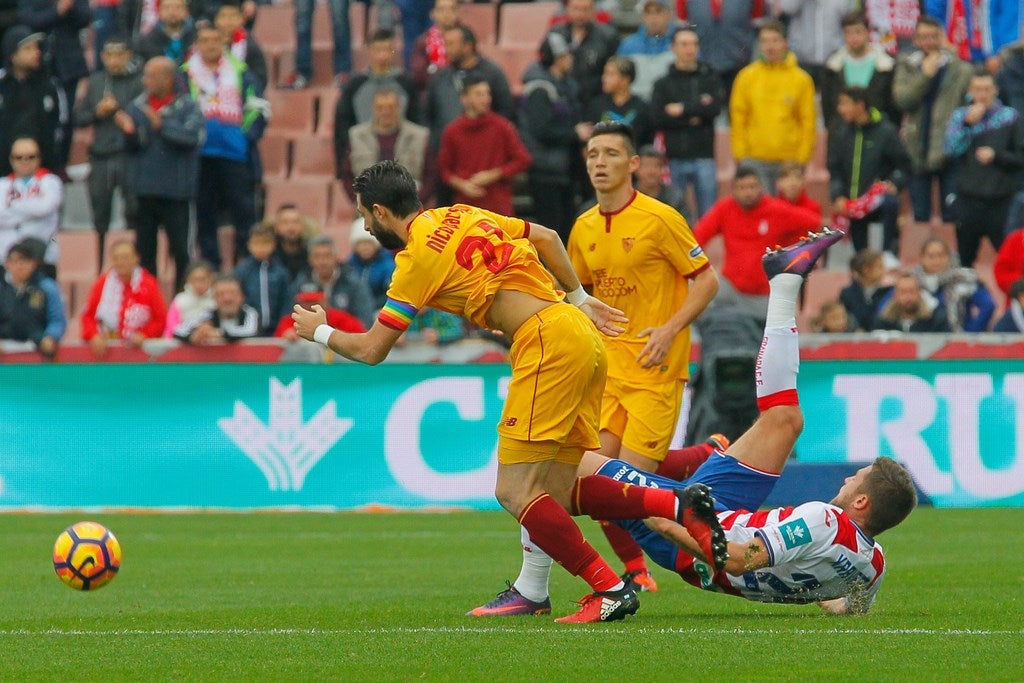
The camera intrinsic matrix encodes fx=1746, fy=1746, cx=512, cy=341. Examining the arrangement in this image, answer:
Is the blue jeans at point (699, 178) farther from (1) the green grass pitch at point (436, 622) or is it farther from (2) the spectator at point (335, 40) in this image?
(1) the green grass pitch at point (436, 622)

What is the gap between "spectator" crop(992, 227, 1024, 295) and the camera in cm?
1670

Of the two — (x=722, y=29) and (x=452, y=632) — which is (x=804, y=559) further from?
(x=722, y=29)

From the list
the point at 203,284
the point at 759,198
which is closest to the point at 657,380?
the point at 759,198

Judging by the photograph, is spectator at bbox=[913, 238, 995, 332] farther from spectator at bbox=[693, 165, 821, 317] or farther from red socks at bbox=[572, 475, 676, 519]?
red socks at bbox=[572, 475, 676, 519]

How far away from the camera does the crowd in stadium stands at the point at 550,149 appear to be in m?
16.9

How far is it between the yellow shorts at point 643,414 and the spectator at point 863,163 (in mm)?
8377

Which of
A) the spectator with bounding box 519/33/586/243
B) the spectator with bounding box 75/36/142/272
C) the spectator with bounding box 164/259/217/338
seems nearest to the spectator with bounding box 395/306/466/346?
the spectator with bounding box 519/33/586/243

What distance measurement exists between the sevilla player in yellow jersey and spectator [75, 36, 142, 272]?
36.6ft

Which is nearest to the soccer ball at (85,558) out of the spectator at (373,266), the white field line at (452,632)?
the white field line at (452,632)

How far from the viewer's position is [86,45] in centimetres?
2423

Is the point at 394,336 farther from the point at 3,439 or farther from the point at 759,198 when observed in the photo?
the point at 3,439

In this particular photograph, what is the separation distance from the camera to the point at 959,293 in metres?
16.8

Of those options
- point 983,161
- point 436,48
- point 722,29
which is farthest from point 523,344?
point 722,29

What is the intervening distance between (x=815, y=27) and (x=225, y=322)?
7678mm
